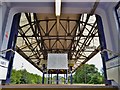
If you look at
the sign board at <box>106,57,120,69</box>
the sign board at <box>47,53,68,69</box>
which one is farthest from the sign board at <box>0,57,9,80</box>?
the sign board at <box>47,53,68,69</box>

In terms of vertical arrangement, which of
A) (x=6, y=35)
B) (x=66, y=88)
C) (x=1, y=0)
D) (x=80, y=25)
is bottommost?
(x=66, y=88)

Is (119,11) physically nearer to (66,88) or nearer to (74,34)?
(66,88)

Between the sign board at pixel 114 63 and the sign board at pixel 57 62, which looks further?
the sign board at pixel 57 62

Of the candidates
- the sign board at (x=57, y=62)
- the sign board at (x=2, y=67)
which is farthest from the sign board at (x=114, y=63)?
the sign board at (x=57, y=62)

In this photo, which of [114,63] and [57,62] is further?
[57,62]

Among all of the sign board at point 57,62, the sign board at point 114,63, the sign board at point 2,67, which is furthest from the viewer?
the sign board at point 57,62

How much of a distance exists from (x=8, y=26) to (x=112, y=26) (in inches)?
99.0

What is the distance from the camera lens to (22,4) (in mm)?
4543

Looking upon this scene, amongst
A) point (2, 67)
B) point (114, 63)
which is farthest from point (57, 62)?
point (114, 63)

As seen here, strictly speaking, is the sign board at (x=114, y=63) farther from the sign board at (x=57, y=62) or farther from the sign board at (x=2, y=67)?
the sign board at (x=57, y=62)

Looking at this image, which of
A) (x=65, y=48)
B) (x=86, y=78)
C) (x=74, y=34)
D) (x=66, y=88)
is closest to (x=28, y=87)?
(x=66, y=88)

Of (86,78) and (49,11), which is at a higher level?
(49,11)

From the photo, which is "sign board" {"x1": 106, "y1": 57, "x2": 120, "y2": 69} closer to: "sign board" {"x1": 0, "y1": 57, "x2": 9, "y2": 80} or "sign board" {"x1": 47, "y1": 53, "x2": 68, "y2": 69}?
"sign board" {"x1": 0, "y1": 57, "x2": 9, "y2": 80}

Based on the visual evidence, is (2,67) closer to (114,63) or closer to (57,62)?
(114,63)
